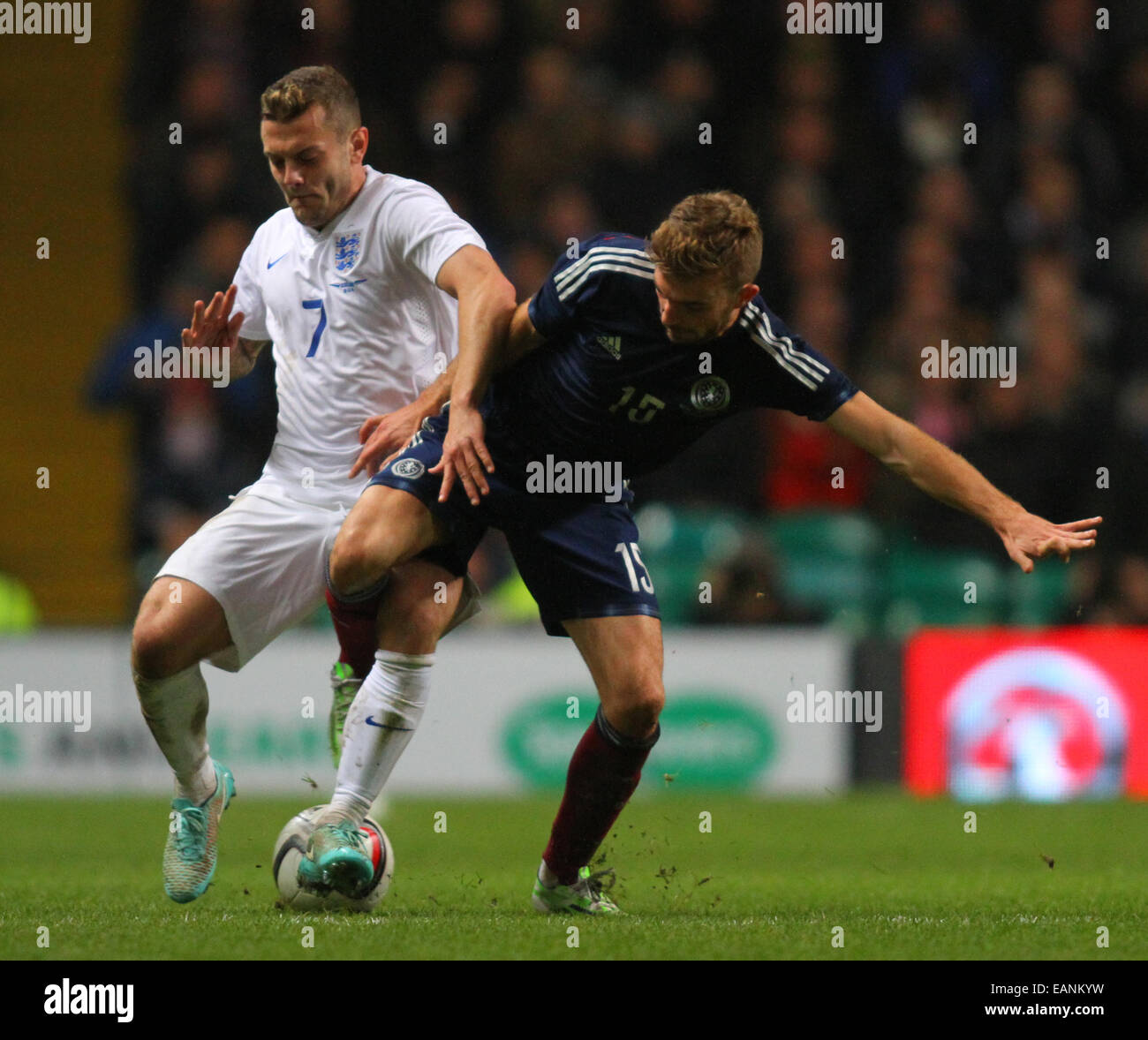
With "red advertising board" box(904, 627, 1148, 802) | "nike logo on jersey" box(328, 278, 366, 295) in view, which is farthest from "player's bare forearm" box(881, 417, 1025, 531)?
"red advertising board" box(904, 627, 1148, 802)

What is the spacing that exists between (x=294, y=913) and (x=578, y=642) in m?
1.05

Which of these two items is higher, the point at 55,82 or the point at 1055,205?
the point at 55,82

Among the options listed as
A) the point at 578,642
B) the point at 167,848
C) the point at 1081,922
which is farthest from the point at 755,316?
the point at 167,848

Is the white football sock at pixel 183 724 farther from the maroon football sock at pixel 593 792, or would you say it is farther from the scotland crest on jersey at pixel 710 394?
the scotland crest on jersey at pixel 710 394

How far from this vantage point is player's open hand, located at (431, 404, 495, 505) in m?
4.89

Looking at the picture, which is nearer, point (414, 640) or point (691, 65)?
point (414, 640)

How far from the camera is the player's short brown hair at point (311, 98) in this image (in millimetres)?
5172

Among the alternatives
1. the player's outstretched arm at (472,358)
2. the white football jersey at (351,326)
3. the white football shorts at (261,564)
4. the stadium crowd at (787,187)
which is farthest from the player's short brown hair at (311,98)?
the stadium crowd at (787,187)

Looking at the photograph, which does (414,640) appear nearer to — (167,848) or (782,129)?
(167,848)

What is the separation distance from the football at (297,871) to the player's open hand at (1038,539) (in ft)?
6.00

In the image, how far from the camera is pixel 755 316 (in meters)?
4.92

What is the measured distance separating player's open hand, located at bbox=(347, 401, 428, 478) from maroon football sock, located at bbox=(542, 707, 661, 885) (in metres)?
0.93

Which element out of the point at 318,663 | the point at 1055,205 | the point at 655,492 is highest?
the point at 1055,205

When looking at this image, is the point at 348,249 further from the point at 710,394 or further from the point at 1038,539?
the point at 1038,539
